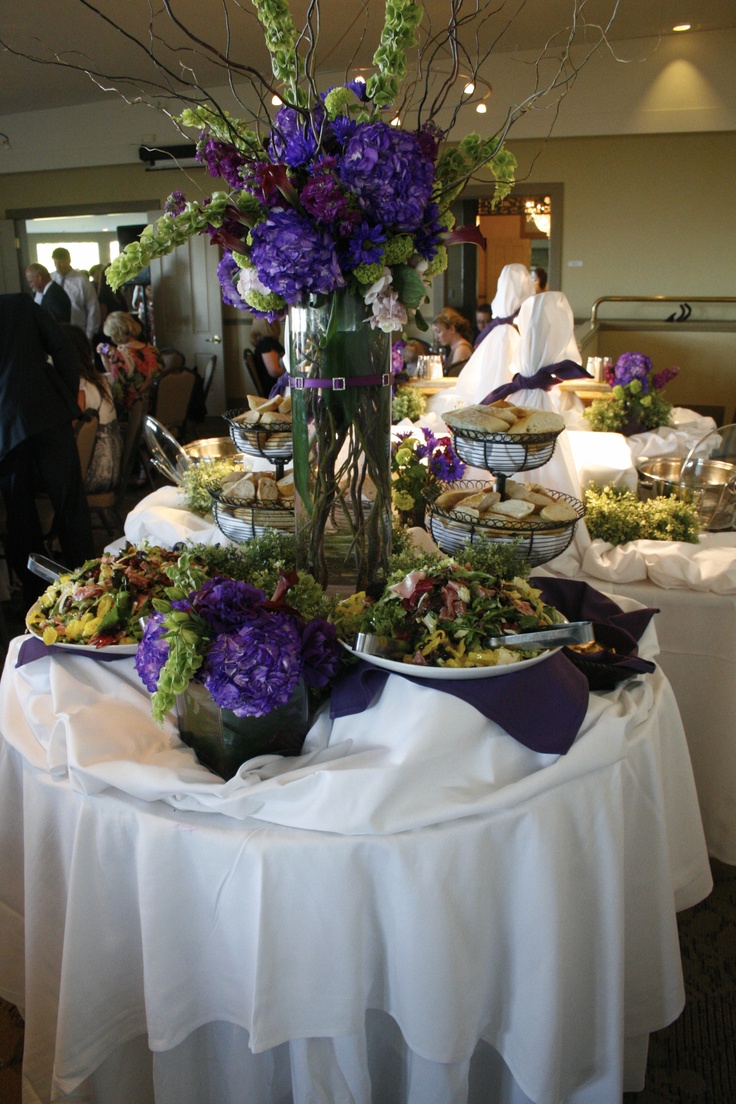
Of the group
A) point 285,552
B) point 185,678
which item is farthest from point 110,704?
point 285,552

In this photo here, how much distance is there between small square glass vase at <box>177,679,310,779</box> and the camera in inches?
43.9

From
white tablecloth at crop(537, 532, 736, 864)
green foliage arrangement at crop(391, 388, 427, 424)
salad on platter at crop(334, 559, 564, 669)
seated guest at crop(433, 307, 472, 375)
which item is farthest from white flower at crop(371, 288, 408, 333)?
seated guest at crop(433, 307, 472, 375)

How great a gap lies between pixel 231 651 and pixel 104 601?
0.38 metres

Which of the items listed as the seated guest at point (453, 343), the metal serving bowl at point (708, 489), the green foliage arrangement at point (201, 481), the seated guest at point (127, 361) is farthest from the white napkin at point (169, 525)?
the seated guest at point (453, 343)

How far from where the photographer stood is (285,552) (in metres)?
1.46

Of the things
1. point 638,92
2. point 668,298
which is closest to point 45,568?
point 668,298

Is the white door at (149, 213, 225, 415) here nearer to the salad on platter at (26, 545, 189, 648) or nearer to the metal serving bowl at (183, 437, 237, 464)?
the metal serving bowl at (183, 437, 237, 464)

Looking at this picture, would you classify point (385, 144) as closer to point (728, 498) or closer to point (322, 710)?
point (322, 710)

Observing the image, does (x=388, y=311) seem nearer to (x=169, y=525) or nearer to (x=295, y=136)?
(x=295, y=136)

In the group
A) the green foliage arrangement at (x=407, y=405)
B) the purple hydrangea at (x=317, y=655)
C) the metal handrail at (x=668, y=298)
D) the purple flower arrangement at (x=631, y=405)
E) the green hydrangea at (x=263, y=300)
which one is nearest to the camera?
the purple hydrangea at (x=317, y=655)

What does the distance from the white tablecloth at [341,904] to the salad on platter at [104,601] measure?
9 cm

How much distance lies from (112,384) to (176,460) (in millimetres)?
3245

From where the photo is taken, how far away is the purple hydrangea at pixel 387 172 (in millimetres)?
1128

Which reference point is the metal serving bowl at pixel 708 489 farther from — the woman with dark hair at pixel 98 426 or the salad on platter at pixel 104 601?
the woman with dark hair at pixel 98 426
